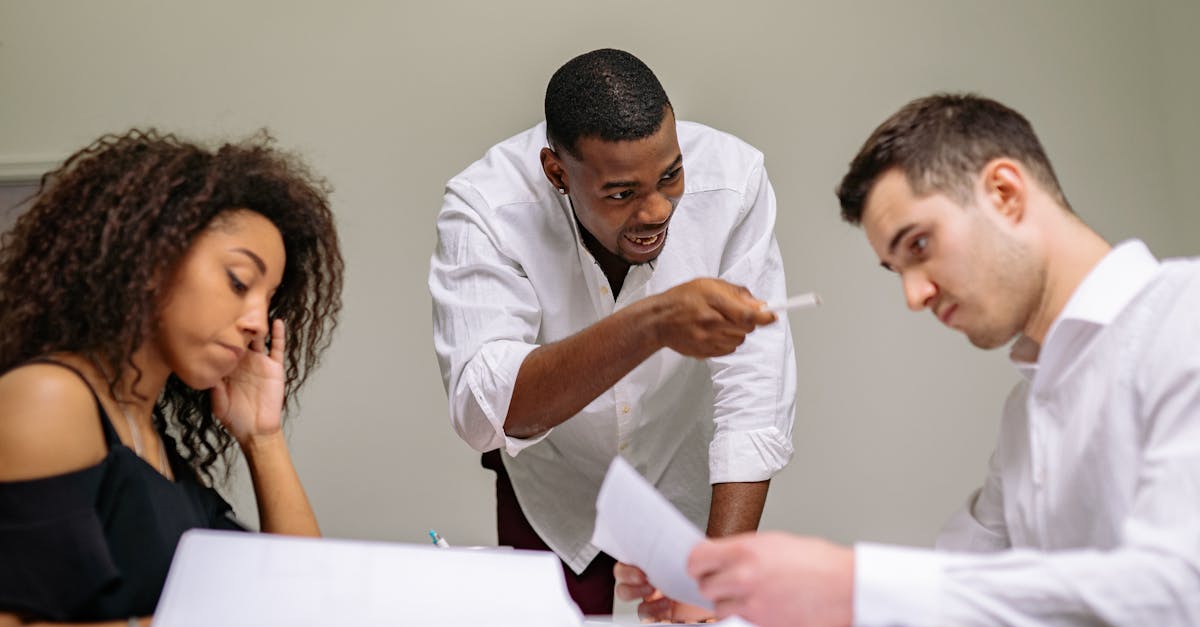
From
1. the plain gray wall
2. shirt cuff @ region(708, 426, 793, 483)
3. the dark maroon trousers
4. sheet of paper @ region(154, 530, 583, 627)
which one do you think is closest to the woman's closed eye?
sheet of paper @ region(154, 530, 583, 627)

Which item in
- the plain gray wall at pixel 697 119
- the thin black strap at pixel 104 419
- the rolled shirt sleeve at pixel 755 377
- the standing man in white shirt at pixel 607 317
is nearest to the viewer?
the thin black strap at pixel 104 419

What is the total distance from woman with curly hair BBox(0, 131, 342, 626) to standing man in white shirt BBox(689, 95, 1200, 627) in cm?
70

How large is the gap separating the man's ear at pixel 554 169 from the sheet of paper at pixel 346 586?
3.18 ft

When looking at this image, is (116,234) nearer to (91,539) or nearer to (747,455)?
(91,539)

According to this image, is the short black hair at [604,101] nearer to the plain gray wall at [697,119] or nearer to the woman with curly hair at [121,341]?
the woman with curly hair at [121,341]

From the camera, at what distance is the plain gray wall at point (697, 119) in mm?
3402

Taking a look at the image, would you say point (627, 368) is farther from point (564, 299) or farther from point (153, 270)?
point (153, 270)

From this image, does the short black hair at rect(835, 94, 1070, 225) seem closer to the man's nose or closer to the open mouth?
the man's nose

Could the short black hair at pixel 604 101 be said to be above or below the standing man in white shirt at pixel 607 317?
above

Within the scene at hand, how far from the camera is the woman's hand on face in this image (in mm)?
1760

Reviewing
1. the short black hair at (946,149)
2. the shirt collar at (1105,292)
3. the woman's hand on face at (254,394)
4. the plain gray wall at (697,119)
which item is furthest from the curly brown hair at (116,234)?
the plain gray wall at (697,119)

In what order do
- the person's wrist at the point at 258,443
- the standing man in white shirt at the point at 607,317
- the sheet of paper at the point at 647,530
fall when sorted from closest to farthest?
1. the sheet of paper at the point at 647,530
2. the person's wrist at the point at 258,443
3. the standing man in white shirt at the point at 607,317

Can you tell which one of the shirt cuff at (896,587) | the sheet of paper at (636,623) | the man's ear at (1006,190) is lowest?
the sheet of paper at (636,623)

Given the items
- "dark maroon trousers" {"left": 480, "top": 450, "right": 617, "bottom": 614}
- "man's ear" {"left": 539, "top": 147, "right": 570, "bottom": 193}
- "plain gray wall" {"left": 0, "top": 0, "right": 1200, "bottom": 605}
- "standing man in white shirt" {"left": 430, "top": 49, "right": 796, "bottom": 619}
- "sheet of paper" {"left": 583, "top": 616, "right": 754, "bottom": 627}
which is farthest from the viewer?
"plain gray wall" {"left": 0, "top": 0, "right": 1200, "bottom": 605}
